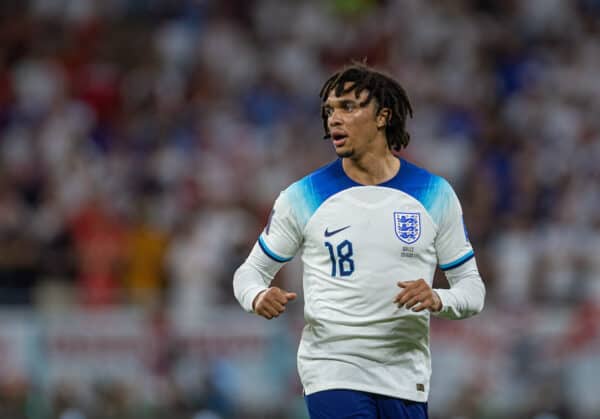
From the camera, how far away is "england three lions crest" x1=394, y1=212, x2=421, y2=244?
601cm

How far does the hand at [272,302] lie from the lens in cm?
577

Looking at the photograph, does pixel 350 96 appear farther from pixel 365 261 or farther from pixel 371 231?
pixel 365 261

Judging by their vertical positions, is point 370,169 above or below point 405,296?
above

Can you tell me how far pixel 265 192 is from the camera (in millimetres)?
14422

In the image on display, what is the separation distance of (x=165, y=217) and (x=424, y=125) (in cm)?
317

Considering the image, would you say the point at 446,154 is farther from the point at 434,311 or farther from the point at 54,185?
the point at 434,311

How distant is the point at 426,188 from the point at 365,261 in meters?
0.46

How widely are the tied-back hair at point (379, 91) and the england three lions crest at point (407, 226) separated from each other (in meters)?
0.40

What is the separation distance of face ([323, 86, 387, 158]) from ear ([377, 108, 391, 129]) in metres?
0.03

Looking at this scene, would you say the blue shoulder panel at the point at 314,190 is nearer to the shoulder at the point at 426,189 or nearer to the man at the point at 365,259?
the man at the point at 365,259

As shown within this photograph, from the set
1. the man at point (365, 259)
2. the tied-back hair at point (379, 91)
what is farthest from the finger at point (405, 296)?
the tied-back hair at point (379, 91)

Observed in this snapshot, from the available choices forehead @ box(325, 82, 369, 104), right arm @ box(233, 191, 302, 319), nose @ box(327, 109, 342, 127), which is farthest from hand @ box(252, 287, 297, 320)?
forehead @ box(325, 82, 369, 104)

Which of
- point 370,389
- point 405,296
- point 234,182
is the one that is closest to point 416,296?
point 405,296

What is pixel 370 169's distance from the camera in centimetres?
617
